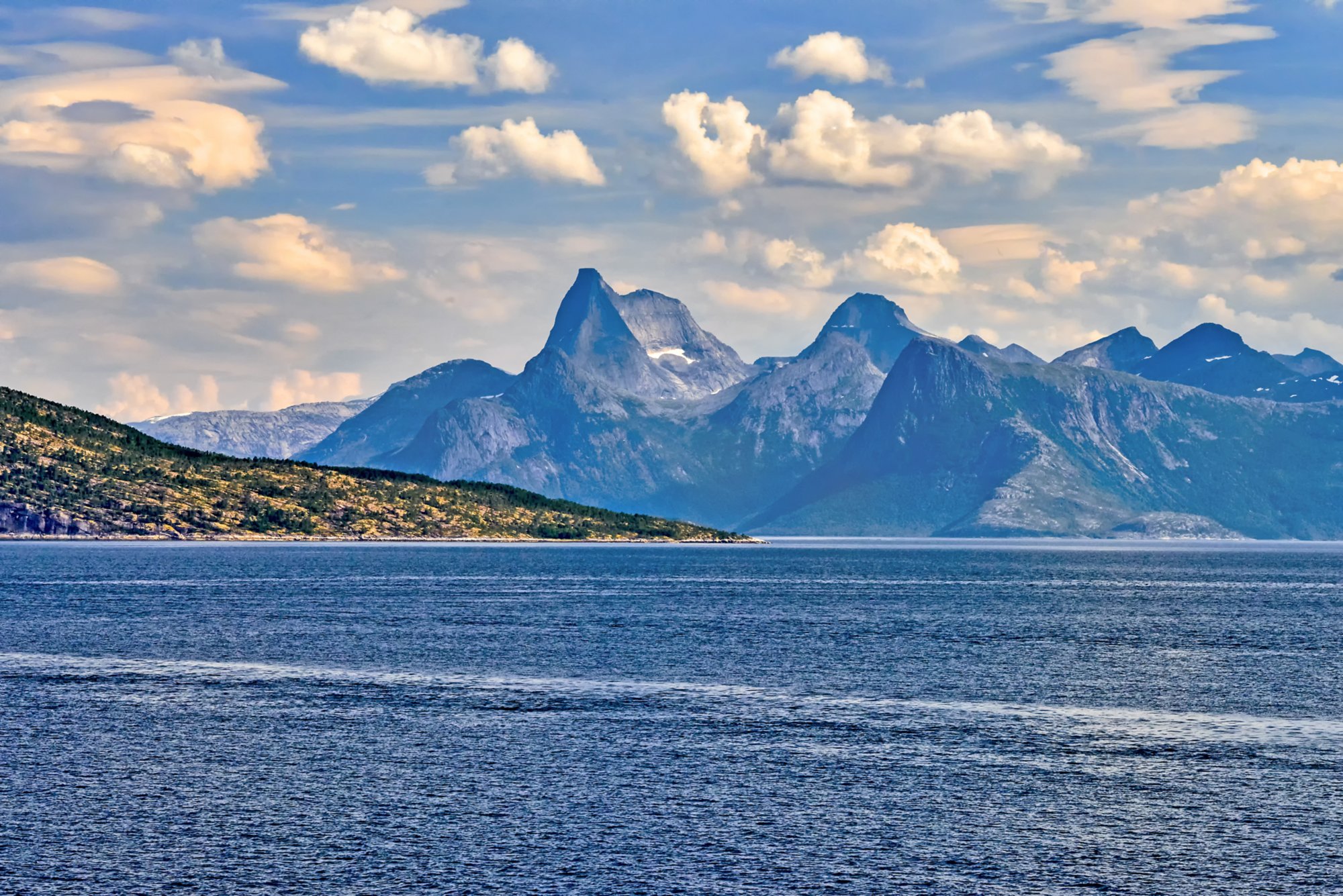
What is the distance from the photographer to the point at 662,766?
67.8 metres

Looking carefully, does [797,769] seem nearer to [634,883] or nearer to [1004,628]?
[634,883]

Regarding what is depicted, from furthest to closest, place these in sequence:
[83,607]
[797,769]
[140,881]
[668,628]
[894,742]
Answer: [83,607], [668,628], [894,742], [797,769], [140,881]

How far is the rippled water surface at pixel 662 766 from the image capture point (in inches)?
1957

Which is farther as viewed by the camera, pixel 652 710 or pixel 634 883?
pixel 652 710

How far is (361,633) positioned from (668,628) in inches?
1268

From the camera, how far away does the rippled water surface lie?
49.7 m

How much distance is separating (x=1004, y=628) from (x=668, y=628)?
36.9 meters

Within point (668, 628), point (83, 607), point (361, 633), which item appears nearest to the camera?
point (361, 633)

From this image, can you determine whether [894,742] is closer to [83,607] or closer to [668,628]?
[668,628]

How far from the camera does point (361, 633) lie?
137625 mm

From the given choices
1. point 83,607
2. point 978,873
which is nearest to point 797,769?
point 978,873

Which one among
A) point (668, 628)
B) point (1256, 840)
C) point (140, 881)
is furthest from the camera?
point (668, 628)

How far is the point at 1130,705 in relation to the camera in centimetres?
9006

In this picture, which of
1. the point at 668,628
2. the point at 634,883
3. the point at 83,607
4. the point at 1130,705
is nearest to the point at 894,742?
the point at 1130,705
